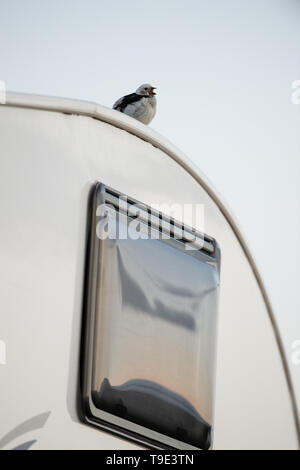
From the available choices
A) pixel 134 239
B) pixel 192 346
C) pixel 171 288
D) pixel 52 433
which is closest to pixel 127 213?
pixel 134 239

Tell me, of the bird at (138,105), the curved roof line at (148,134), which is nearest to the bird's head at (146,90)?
the bird at (138,105)

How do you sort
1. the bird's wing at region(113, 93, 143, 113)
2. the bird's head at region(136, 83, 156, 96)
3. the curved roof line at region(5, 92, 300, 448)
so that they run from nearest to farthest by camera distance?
the curved roof line at region(5, 92, 300, 448), the bird's wing at region(113, 93, 143, 113), the bird's head at region(136, 83, 156, 96)

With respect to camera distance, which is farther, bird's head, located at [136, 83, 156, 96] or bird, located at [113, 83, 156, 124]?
bird's head, located at [136, 83, 156, 96]

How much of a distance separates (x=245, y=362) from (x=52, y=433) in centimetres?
166

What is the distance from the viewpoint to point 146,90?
23.9 ft

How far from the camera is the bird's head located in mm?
7172

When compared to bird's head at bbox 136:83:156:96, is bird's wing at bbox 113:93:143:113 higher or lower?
lower

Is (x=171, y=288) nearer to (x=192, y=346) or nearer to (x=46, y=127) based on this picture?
(x=192, y=346)

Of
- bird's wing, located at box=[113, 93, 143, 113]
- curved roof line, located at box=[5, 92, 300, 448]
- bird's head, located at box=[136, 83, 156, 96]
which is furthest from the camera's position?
bird's head, located at box=[136, 83, 156, 96]

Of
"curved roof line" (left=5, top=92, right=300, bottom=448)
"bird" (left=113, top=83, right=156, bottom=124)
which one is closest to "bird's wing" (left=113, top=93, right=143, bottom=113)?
"bird" (left=113, top=83, right=156, bottom=124)

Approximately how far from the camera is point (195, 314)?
4.06 m

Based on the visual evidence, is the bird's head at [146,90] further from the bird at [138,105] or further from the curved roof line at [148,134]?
the curved roof line at [148,134]

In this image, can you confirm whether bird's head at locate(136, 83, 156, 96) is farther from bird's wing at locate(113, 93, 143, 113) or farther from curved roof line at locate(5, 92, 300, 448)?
curved roof line at locate(5, 92, 300, 448)

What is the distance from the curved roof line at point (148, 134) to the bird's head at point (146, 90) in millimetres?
2652
